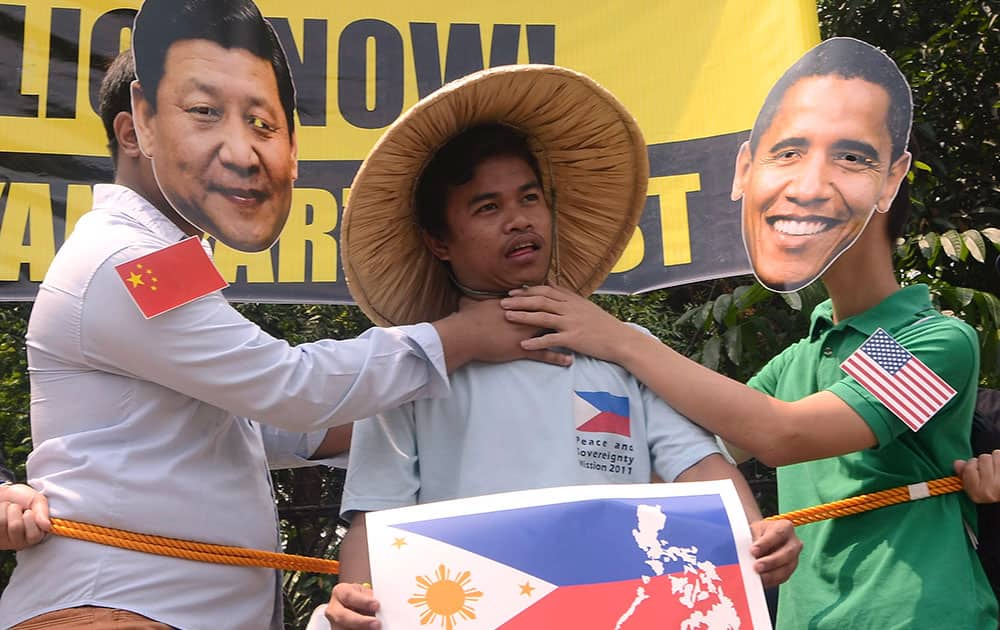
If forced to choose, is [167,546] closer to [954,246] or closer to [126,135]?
[126,135]

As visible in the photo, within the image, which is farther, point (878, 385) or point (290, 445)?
point (290, 445)

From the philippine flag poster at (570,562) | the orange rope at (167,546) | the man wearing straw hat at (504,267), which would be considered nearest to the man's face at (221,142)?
the man wearing straw hat at (504,267)

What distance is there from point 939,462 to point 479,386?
1020mm

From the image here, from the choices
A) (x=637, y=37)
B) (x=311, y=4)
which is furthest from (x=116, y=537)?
(x=637, y=37)

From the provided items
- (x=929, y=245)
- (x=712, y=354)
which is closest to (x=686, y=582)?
(x=712, y=354)

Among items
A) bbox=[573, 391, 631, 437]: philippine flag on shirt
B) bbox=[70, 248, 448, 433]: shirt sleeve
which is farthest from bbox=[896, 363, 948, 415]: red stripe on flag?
bbox=[70, 248, 448, 433]: shirt sleeve

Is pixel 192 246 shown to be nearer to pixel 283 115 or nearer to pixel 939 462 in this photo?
pixel 283 115

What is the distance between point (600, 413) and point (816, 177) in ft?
3.33

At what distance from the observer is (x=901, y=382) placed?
213 cm

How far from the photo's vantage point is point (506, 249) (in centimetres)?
207

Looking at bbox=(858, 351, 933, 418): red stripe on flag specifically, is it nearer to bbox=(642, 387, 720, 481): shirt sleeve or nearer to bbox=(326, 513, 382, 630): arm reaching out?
bbox=(642, 387, 720, 481): shirt sleeve

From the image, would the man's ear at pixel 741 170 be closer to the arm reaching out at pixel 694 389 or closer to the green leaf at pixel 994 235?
the arm reaching out at pixel 694 389

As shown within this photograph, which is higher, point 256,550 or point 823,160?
point 823,160

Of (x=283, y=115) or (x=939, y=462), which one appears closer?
(x=939, y=462)
